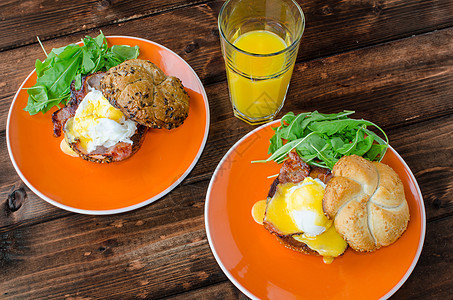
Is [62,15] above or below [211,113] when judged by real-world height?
above

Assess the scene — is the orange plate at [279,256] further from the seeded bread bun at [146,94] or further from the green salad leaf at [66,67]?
the green salad leaf at [66,67]

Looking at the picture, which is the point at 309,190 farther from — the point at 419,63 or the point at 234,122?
the point at 419,63

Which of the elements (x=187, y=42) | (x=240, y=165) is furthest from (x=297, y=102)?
(x=187, y=42)

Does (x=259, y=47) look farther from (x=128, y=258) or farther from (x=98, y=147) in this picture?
(x=128, y=258)

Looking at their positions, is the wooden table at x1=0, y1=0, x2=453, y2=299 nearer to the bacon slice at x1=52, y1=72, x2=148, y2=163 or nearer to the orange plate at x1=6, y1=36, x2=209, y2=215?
the orange plate at x1=6, y1=36, x2=209, y2=215

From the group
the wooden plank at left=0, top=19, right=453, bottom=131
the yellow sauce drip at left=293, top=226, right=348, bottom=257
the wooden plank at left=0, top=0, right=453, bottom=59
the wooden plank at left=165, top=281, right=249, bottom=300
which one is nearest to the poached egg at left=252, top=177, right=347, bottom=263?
the yellow sauce drip at left=293, top=226, right=348, bottom=257

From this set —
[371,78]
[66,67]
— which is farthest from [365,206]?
[66,67]
